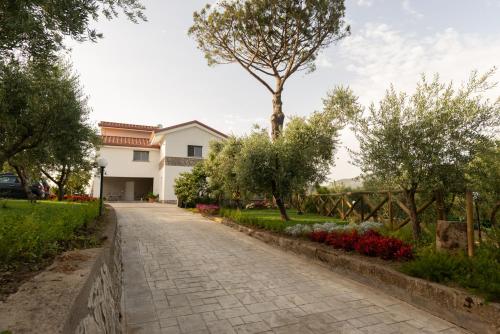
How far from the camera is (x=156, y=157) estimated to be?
29.3 metres

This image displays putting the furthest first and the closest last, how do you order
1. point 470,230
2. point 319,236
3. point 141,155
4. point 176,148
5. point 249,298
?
point 141,155 < point 176,148 < point 319,236 < point 470,230 < point 249,298

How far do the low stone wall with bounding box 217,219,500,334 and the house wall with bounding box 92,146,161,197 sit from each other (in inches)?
942

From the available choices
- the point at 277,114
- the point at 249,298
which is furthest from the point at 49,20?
the point at 277,114

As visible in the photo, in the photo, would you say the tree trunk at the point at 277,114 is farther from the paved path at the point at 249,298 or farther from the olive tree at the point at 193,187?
the paved path at the point at 249,298

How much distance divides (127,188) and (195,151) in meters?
8.83

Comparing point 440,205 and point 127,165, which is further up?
point 127,165

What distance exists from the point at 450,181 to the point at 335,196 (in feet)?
30.3

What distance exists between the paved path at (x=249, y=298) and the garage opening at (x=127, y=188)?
79.2 feet

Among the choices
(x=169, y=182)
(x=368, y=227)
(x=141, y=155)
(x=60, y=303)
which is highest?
(x=141, y=155)

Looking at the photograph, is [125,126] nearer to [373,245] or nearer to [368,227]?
[368,227]

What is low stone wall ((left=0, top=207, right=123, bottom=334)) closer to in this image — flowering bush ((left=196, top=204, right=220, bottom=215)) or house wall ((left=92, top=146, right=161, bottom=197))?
flowering bush ((left=196, top=204, right=220, bottom=215))

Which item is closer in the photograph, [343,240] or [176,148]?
[343,240]

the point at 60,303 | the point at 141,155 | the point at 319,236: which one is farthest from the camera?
the point at 141,155

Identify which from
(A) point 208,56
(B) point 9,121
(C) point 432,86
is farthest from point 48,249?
(A) point 208,56
